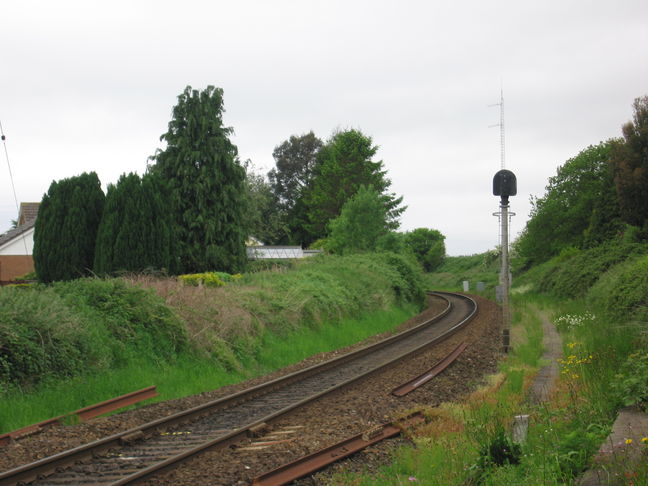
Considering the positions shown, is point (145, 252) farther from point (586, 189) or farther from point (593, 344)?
point (586, 189)

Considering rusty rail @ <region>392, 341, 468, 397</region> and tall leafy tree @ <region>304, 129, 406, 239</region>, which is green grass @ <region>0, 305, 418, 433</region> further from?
tall leafy tree @ <region>304, 129, 406, 239</region>

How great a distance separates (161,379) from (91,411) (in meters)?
2.37

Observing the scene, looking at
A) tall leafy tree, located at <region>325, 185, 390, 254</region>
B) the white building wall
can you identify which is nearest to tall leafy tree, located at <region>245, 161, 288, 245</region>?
tall leafy tree, located at <region>325, 185, 390, 254</region>

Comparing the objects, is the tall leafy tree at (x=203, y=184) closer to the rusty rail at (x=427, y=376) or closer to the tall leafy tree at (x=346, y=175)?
the rusty rail at (x=427, y=376)

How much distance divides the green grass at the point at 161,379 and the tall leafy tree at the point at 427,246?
6779 cm

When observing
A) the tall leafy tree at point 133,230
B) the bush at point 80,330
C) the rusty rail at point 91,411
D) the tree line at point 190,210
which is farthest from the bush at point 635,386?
the tall leafy tree at point 133,230

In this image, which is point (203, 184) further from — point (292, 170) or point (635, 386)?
point (292, 170)

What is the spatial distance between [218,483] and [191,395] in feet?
18.8

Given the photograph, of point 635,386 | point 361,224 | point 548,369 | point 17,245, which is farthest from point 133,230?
point 17,245

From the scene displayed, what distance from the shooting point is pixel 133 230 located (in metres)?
23.2

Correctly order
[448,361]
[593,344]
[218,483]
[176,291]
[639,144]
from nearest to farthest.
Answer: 1. [218,483]
2. [593,344]
3. [448,361]
4. [176,291]
5. [639,144]

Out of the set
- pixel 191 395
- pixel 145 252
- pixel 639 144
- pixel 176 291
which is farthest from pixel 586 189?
pixel 191 395

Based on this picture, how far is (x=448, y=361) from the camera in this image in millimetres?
14797

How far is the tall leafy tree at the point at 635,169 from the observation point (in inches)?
1323
